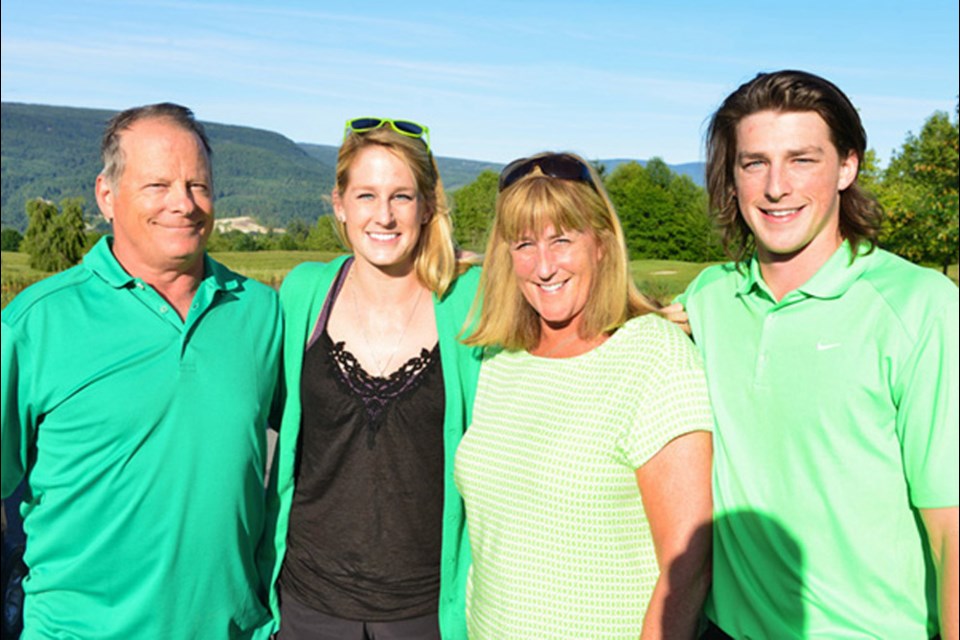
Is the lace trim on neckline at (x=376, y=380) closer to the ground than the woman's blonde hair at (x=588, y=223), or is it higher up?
closer to the ground

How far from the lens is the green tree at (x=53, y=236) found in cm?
3922

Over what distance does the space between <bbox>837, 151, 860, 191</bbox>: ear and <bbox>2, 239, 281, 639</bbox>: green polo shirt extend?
219 cm

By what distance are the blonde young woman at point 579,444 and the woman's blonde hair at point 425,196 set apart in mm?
538

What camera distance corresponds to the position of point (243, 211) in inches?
6855

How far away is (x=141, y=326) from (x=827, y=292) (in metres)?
2.25

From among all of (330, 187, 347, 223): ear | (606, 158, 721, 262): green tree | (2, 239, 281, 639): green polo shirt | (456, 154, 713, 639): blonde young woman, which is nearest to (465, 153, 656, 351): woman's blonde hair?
(456, 154, 713, 639): blonde young woman

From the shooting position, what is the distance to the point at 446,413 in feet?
10.7

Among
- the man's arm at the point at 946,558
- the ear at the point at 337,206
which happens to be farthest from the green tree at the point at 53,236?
the man's arm at the point at 946,558

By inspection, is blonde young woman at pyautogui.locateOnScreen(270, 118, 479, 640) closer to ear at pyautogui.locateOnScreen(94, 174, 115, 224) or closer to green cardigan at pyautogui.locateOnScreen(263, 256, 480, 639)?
green cardigan at pyautogui.locateOnScreen(263, 256, 480, 639)

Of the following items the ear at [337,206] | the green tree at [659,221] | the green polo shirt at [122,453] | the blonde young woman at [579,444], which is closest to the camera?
the blonde young woman at [579,444]

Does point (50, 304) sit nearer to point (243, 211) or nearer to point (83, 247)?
point (83, 247)

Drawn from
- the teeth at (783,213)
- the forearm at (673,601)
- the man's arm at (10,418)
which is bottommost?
the forearm at (673,601)

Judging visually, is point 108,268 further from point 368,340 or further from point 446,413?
point 446,413

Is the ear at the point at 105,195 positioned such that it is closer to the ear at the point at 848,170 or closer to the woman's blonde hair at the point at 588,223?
the woman's blonde hair at the point at 588,223
